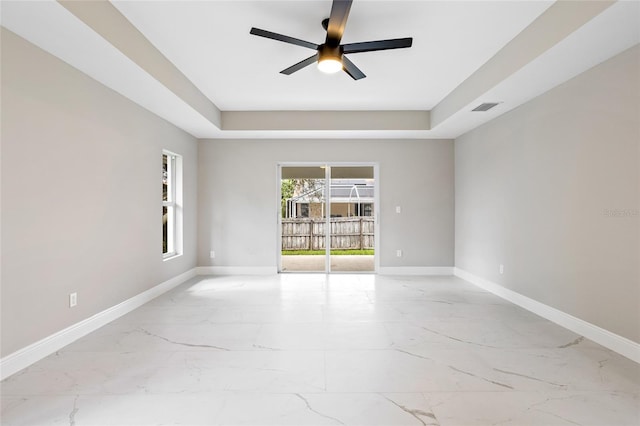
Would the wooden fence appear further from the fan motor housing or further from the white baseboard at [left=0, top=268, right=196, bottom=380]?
the fan motor housing

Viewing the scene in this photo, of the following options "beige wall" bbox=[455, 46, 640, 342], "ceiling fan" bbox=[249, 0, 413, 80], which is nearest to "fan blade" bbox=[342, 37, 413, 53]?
"ceiling fan" bbox=[249, 0, 413, 80]

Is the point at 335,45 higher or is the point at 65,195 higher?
the point at 335,45

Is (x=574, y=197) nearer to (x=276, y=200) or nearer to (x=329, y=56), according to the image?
(x=329, y=56)

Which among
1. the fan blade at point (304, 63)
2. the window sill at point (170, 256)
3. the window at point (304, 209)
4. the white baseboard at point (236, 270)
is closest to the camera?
the fan blade at point (304, 63)

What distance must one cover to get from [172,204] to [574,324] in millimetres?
5324

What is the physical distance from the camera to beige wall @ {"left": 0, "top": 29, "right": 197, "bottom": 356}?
237cm

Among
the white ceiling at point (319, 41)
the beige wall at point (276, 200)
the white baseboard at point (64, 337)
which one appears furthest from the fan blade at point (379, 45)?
the white baseboard at point (64, 337)

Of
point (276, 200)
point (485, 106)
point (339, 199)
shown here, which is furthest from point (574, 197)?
point (276, 200)

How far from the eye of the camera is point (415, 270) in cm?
598

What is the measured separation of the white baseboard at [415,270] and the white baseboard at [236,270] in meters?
1.99

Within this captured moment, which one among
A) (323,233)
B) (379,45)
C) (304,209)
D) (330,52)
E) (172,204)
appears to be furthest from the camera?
(323,233)

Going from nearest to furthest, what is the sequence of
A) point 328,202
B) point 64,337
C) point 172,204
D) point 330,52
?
point 330,52
point 64,337
point 172,204
point 328,202

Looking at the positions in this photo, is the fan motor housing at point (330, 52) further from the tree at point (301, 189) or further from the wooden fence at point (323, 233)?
the wooden fence at point (323, 233)

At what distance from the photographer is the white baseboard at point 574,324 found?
2.63 m
